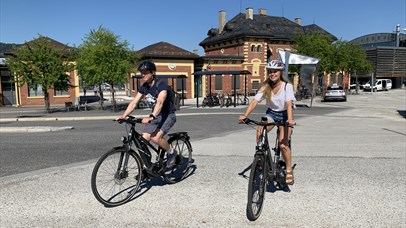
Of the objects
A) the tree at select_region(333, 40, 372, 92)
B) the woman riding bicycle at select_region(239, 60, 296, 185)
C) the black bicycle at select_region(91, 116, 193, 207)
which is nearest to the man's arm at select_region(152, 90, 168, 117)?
the black bicycle at select_region(91, 116, 193, 207)

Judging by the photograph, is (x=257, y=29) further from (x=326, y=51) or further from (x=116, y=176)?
(x=116, y=176)

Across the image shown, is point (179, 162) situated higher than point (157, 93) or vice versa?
point (157, 93)

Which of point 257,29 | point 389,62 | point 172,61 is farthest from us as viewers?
point 389,62

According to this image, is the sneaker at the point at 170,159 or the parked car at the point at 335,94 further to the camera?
the parked car at the point at 335,94

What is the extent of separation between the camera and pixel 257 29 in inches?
1737

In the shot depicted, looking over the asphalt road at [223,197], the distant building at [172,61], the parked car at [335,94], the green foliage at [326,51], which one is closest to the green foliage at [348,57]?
the green foliage at [326,51]

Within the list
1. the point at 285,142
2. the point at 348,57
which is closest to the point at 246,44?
the point at 348,57

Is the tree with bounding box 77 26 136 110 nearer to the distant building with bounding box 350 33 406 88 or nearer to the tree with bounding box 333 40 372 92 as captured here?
the tree with bounding box 333 40 372 92

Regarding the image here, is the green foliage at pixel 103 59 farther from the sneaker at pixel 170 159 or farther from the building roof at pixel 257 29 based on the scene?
the building roof at pixel 257 29

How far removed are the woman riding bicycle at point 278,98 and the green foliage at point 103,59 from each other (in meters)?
19.5

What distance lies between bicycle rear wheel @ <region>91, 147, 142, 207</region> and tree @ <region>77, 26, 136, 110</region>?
19060mm

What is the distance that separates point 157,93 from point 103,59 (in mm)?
19093

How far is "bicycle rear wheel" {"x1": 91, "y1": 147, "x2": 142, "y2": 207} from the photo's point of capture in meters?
4.17

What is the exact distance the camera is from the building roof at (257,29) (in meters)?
43.1
